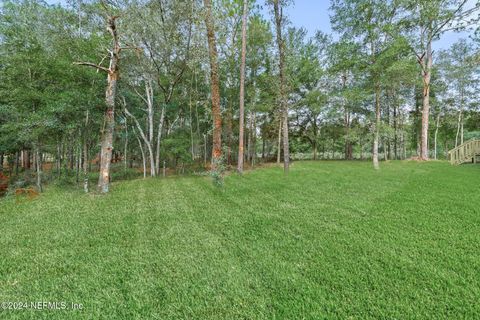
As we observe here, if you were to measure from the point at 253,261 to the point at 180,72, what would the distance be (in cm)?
1129

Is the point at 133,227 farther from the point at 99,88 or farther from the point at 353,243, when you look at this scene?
the point at 99,88

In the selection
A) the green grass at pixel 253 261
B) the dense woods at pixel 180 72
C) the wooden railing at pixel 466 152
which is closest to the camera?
the green grass at pixel 253 261

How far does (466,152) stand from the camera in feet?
37.1

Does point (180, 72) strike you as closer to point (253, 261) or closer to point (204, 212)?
point (204, 212)

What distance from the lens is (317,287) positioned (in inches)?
73.2

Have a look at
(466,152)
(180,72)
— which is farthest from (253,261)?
(466,152)

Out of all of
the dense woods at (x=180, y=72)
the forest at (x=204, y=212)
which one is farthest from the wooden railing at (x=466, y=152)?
the dense woods at (x=180, y=72)

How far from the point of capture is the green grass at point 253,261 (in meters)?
1.66

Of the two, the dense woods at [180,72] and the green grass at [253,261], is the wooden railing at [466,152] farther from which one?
the green grass at [253,261]

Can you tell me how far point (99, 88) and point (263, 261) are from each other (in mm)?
8242

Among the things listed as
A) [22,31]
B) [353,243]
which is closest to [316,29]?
[22,31]

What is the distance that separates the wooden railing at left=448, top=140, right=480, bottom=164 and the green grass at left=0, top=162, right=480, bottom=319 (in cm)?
979

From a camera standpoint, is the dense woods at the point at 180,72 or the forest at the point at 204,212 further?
the dense woods at the point at 180,72

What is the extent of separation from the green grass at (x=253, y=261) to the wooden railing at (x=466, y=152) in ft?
32.1
